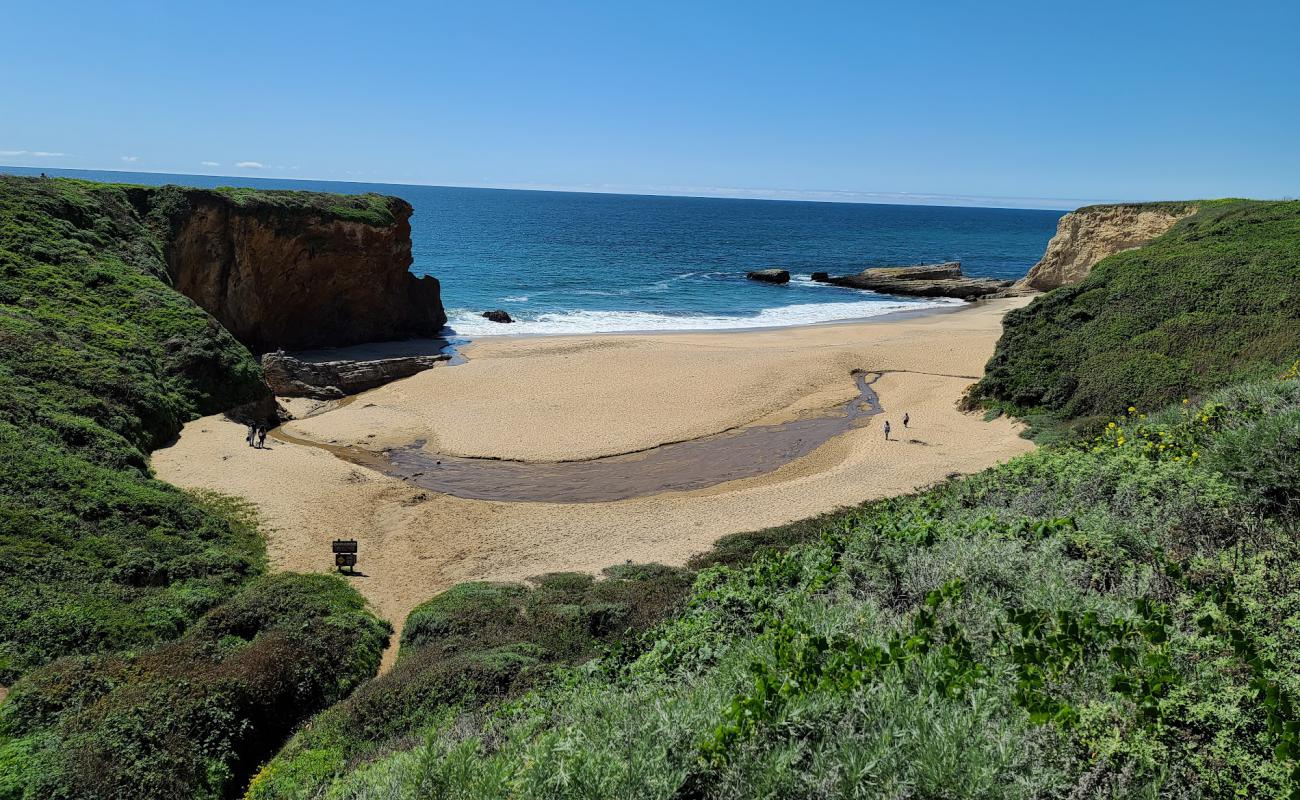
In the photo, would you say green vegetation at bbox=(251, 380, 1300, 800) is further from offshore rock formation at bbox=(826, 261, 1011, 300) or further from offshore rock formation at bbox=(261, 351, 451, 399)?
offshore rock formation at bbox=(826, 261, 1011, 300)

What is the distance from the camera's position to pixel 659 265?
77312 mm

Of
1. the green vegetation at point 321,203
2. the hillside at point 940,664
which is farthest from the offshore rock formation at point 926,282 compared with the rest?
the hillside at point 940,664

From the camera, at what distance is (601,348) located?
38.9 m

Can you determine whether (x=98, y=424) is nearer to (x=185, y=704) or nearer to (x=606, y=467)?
(x=185, y=704)

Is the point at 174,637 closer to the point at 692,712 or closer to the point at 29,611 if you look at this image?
the point at 29,611

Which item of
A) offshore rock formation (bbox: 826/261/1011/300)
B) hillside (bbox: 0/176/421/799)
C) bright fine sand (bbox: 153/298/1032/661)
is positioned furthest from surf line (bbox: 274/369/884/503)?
offshore rock formation (bbox: 826/261/1011/300)

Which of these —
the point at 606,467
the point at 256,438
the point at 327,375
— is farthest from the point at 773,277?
the point at 256,438

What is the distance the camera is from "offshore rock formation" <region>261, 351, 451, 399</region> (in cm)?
3039

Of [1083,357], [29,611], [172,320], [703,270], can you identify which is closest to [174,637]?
[29,611]

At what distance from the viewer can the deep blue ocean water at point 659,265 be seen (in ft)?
171

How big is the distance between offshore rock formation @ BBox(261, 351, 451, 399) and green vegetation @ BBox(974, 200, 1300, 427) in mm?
23891

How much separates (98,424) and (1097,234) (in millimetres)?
54192

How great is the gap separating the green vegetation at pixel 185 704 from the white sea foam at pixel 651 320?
3346cm

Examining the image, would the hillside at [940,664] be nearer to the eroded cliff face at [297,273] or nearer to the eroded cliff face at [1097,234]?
the eroded cliff face at [297,273]
